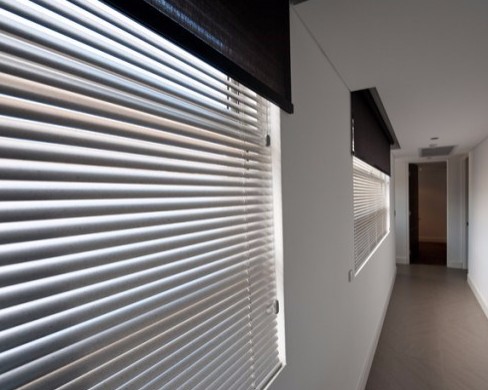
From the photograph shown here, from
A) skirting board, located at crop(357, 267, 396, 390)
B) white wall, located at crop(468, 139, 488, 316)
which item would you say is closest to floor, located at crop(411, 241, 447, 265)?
white wall, located at crop(468, 139, 488, 316)

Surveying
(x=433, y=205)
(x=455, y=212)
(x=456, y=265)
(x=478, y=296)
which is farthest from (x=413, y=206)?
(x=478, y=296)

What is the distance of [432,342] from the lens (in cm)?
321

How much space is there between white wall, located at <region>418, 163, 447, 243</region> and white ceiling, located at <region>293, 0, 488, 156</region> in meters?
7.73

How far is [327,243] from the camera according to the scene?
162 cm

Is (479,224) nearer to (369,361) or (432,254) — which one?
(369,361)

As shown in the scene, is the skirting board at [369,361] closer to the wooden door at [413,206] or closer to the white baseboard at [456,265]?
the white baseboard at [456,265]

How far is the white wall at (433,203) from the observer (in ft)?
→ 29.9

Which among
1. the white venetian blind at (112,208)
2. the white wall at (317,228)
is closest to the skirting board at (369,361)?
the white wall at (317,228)

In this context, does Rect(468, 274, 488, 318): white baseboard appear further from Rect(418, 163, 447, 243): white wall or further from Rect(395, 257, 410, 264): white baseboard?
Rect(418, 163, 447, 243): white wall

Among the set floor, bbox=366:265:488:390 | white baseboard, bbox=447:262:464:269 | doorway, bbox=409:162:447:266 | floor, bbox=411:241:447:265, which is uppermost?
doorway, bbox=409:162:447:266

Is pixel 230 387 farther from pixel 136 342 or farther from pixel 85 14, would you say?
pixel 85 14

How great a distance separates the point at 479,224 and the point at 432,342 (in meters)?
2.27

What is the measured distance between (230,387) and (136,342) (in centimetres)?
42

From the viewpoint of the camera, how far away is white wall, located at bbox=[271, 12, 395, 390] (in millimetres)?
1211
